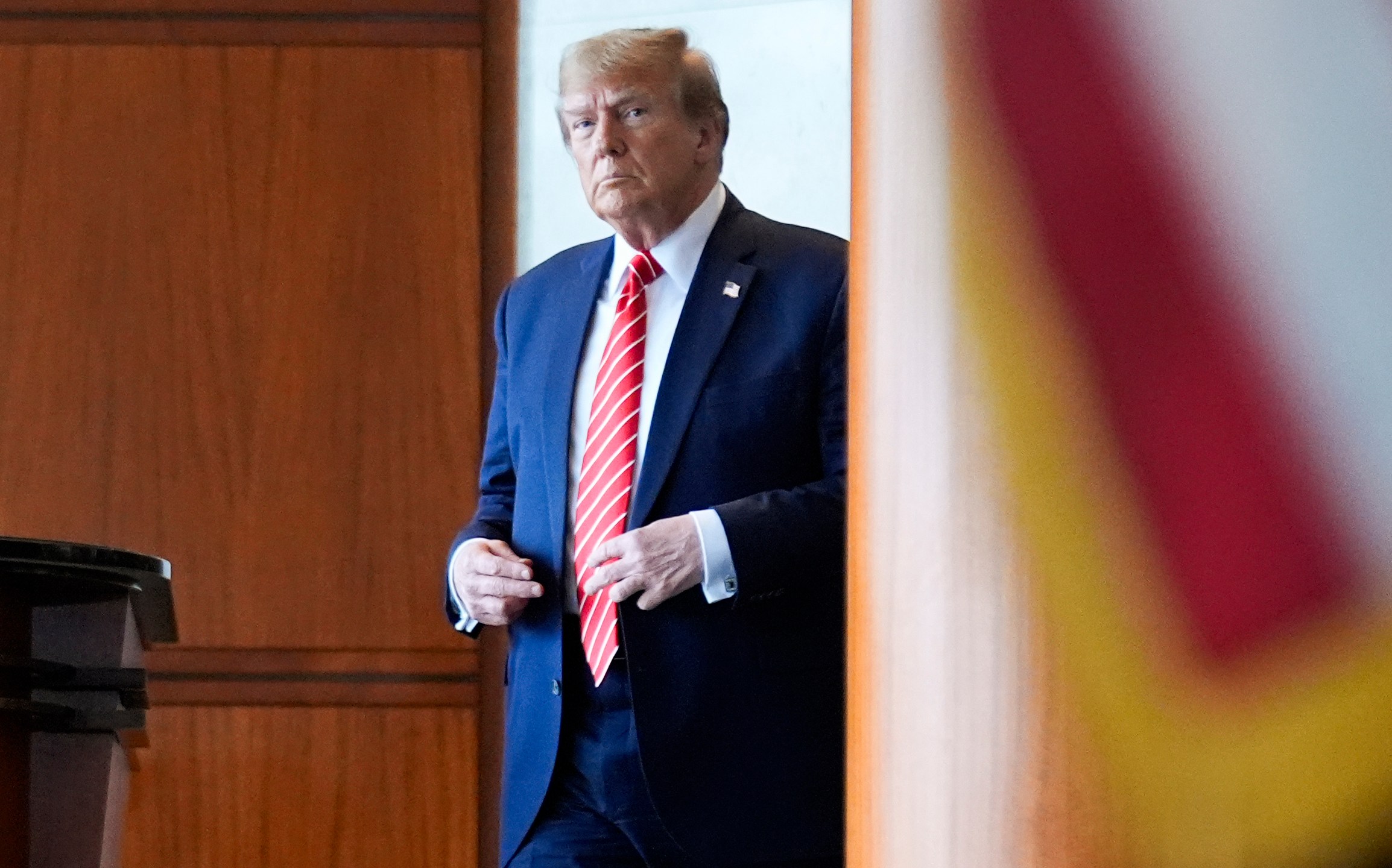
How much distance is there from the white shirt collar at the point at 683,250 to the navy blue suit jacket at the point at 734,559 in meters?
0.02

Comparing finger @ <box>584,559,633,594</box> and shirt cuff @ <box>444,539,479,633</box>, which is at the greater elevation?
finger @ <box>584,559,633,594</box>

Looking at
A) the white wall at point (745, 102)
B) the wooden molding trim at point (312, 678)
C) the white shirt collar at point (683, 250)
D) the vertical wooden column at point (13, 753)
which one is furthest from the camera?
the white wall at point (745, 102)

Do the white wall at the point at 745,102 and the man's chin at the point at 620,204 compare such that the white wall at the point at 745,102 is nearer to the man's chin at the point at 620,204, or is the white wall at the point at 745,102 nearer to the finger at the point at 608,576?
the man's chin at the point at 620,204

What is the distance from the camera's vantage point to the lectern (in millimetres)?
1456

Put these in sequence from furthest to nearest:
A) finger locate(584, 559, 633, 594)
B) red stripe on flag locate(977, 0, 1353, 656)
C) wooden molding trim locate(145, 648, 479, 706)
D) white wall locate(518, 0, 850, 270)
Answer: white wall locate(518, 0, 850, 270) < wooden molding trim locate(145, 648, 479, 706) < finger locate(584, 559, 633, 594) < red stripe on flag locate(977, 0, 1353, 656)

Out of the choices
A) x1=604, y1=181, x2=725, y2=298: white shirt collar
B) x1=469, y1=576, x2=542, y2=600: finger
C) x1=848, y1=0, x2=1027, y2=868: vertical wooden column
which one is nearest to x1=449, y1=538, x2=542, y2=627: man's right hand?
x1=469, y1=576, x2=542, y2=600: finger

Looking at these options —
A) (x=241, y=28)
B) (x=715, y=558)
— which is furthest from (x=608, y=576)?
(x=241, y=28)

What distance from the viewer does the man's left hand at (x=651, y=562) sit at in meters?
1.93

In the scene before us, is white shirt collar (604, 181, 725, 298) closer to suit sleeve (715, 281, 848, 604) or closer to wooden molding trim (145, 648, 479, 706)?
suit sleeve (715, 281, 848, 604)

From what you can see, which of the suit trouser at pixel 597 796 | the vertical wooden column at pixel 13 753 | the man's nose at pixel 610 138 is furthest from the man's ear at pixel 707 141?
the vertical wooden column at pixel 13 753

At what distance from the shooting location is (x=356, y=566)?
2.78 metres

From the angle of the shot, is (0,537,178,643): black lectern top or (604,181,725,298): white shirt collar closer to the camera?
(0,537,178,643): black lectern top

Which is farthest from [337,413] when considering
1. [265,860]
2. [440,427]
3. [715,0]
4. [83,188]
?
[715,0]

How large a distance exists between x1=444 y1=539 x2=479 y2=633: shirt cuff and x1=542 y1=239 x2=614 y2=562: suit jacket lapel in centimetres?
16
